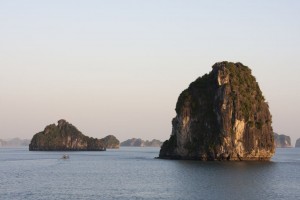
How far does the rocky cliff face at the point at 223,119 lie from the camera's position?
166m

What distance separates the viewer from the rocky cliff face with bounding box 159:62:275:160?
6550 inches

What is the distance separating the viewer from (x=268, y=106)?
182250 millimetres

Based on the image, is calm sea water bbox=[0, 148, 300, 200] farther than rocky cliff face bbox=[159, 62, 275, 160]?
No

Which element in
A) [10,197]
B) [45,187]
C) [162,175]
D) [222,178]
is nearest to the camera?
[10,197]

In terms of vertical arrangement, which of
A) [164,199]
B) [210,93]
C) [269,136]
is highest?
[210,93]

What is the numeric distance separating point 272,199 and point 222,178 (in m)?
30.1

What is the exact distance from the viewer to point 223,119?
547 feet

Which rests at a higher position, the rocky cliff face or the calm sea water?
the rocky cliff face

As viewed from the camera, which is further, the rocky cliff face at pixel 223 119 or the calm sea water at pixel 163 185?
the rocky cliff face at pixel 223 119

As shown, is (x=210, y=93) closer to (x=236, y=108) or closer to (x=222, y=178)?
(x=236, y=108)

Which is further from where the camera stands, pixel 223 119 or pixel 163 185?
pixel 223 119

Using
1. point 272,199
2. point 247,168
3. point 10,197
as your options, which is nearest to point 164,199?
point 272,199

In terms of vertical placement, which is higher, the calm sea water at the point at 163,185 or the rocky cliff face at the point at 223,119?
the rocky cliff face at the point at 223,119

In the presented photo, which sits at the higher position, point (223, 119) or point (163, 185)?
point (223, 119)
